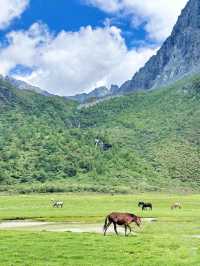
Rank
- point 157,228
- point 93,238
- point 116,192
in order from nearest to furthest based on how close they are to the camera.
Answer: point 93,238
point 157,228
point 116,192

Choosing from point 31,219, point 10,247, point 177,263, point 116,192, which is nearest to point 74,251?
point 10,247

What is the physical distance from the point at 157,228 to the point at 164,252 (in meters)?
17.6

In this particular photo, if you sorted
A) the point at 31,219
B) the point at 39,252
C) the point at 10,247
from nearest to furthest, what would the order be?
1. the point at 39,252
2. the point at 10,247
3. the point at 31,219

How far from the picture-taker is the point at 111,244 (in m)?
32.3

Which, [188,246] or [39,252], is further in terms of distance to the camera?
[188,246]

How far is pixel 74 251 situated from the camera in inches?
1154

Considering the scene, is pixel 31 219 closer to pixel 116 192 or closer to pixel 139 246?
pixel 139 246

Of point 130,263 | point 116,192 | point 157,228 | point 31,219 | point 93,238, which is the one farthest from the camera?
point 116,192

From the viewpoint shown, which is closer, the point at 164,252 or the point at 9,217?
the point at 164,252

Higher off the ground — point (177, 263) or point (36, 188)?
point (36, 188)

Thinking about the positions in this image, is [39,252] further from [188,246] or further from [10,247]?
[188,246]

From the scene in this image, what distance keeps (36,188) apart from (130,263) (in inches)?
6706

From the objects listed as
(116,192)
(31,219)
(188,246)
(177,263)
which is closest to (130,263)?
(177,263)

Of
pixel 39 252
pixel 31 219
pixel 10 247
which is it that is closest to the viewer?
pixel 39 252
